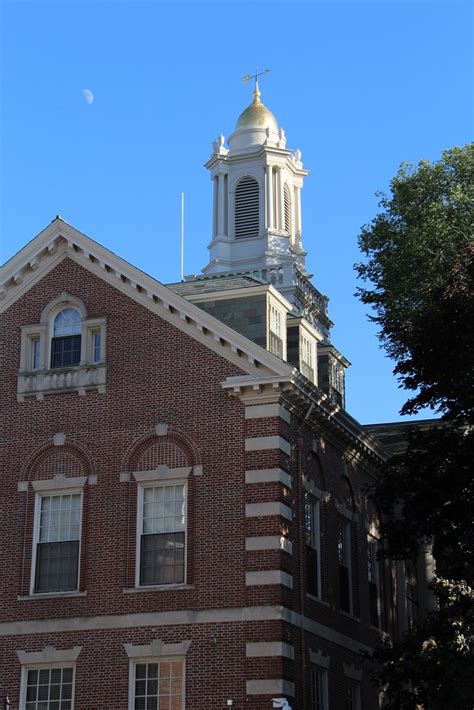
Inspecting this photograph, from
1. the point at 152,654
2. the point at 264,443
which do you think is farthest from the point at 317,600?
the point at 152,654

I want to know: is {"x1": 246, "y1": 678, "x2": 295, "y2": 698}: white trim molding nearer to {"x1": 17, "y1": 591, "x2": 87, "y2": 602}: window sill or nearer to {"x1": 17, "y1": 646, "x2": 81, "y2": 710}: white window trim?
{"x1": 17, "y1": 646, "x2": 81, "y2": 710}: white window trim

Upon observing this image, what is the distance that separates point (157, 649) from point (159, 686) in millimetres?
815

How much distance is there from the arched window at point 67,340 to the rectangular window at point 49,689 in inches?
297

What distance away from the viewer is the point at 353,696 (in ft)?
112

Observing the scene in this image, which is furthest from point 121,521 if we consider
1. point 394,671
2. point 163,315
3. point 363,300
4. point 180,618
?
point 363,300

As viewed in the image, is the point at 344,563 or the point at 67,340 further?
the point at 344,563

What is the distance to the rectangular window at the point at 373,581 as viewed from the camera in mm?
36844

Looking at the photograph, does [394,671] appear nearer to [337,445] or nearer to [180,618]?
[180,618]

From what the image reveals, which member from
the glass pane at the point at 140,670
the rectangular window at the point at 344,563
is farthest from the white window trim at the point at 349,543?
the glass pane at the point at 140,670

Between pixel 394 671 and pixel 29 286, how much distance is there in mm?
13363

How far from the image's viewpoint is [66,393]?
3222 cm

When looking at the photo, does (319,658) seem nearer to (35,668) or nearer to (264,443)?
(264,443)

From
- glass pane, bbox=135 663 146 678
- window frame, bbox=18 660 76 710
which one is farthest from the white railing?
glass pane, bbox=135 663 146 678

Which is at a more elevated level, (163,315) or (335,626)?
(163,315)
